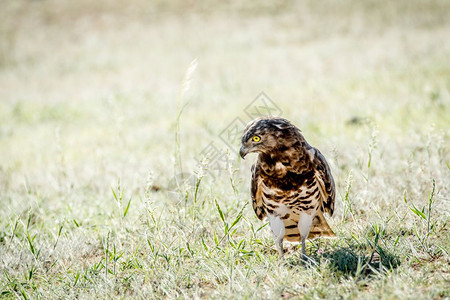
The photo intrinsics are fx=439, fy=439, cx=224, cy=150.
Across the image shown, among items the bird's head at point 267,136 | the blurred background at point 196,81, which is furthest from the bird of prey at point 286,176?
the blurred background at point 196,81

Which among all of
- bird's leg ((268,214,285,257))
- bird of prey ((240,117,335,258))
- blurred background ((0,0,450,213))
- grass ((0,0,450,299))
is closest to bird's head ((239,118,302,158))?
bird of prey ((240,117,335,258))

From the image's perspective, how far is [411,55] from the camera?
1297cm

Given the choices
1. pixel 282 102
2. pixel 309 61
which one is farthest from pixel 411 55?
pixel 282 102

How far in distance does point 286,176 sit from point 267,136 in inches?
12.2

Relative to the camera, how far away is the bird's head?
2996mm

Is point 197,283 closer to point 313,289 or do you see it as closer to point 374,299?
point 313,289

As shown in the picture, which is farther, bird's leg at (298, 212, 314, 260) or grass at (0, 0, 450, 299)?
bird's leg at (298, 212, 314, 260)

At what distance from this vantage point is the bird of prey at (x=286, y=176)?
302 cm

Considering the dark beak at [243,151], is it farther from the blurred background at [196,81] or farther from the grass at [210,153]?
the blurred background at [196,81]

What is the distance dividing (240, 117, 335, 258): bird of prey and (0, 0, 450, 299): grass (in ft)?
0.67

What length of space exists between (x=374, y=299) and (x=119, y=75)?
52.0 ft

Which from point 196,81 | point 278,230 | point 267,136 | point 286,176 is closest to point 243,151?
point 267,136

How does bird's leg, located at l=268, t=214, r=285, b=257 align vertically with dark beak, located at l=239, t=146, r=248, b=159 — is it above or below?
below

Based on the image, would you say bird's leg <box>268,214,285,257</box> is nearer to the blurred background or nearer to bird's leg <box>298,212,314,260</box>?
→ bird's leg <box>298,212,314,260</box>
